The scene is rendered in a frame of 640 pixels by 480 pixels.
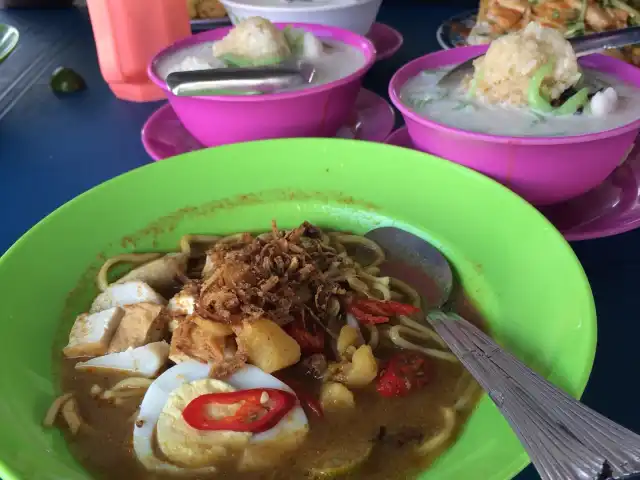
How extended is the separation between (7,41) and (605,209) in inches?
89.9

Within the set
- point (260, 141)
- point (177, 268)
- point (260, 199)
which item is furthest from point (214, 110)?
point (177, 268)

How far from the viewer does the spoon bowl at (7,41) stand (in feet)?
7.49

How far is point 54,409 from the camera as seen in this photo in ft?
3.67

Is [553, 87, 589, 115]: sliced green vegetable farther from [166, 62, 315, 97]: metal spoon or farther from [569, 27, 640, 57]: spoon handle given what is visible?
[166, 62, 315, 97]: metal spoon

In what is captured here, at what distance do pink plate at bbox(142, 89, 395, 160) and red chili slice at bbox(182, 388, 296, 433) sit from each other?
38.3 inches

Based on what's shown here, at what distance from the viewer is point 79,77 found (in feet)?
8.50

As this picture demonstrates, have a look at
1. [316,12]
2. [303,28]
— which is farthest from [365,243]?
[316,12]

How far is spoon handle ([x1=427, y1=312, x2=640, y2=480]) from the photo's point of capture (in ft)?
2.47

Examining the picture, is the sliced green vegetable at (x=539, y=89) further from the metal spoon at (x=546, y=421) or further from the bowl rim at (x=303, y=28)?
the metal spoon at (x=546, y=421)

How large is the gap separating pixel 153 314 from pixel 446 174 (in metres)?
0.78

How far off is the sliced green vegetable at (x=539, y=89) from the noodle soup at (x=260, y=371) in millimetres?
539

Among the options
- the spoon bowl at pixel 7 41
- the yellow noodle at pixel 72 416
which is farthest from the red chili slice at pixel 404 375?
the spoon bowl at pixel 7 41

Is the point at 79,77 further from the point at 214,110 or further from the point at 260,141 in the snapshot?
the point at 260,141

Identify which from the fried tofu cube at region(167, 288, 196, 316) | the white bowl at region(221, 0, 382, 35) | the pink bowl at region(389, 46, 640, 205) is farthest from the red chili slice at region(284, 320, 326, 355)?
the white bowl at region(221, 0, 382, 35)
